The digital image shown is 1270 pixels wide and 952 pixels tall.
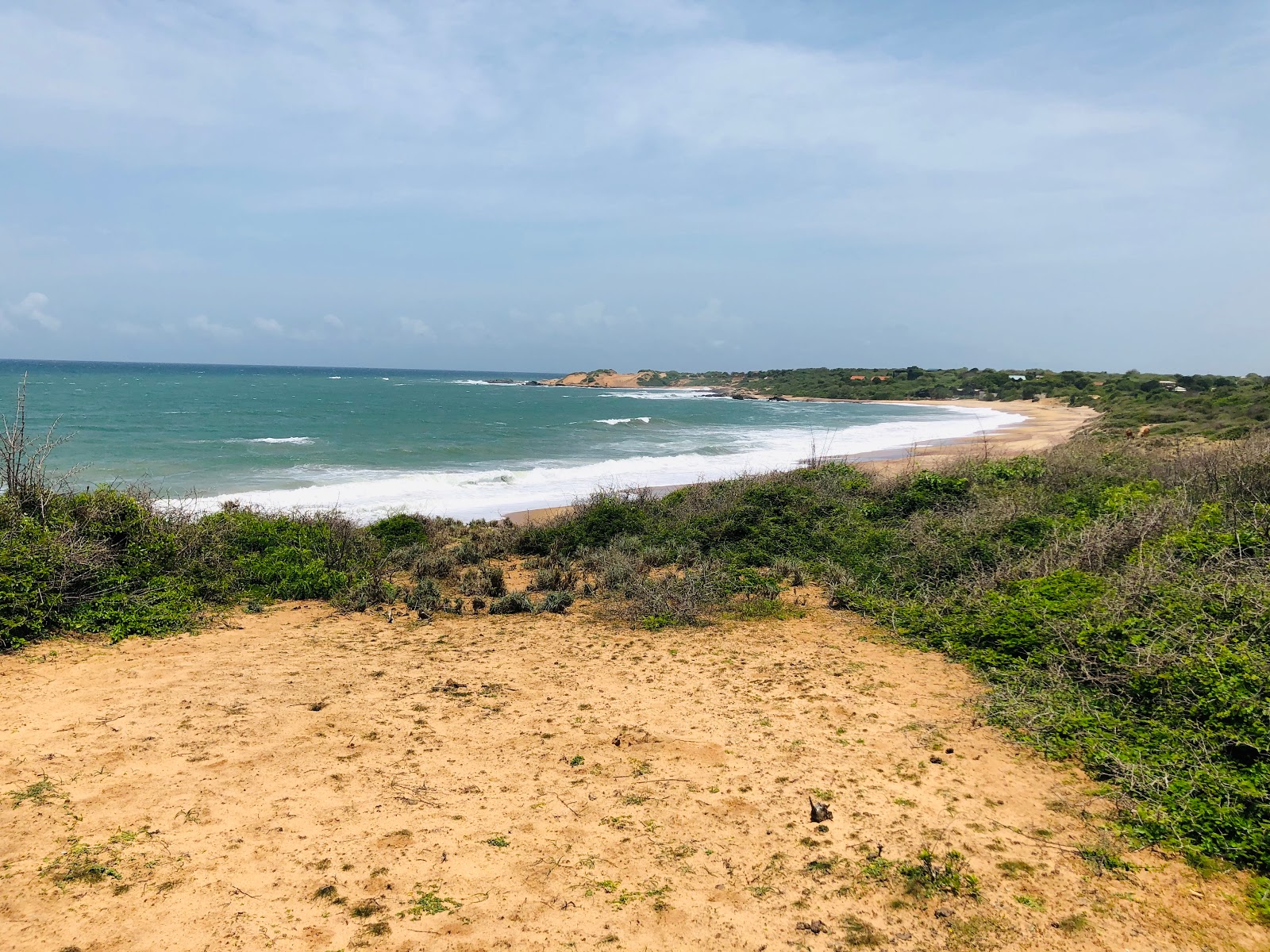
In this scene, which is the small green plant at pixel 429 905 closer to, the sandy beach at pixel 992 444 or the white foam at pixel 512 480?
the sandy beach at pixel 992 444

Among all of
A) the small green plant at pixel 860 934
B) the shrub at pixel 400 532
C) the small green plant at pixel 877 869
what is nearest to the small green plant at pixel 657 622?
the small green plant at pixel 877 869

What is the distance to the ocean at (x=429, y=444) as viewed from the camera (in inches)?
795

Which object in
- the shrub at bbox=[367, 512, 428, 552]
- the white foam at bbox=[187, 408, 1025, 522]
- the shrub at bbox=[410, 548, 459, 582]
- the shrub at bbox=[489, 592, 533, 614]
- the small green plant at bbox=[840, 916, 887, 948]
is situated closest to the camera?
the small green plant at bbox=[840, 916, 887, 948]

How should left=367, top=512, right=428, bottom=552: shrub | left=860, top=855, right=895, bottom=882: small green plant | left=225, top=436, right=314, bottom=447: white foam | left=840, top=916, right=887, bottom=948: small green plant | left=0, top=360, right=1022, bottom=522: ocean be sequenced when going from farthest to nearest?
left=225, top=436, right=314, bottom=447: white foam, left=0, top=360, right=1022, bottom=522: ocean, left=367, top=512, right=428, bottom=552: shrub, left=860, top=855, right=895, bottom=882: small green plant, left=840, top=916, right=887, bottom=948: small green plant

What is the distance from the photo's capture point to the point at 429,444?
32250mm

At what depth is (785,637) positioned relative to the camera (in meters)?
7.54

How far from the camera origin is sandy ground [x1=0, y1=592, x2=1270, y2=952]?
339cm

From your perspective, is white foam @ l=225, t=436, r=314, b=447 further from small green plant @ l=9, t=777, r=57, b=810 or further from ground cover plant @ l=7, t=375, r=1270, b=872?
small green plant @ l=9, t=777, r=57, b=810

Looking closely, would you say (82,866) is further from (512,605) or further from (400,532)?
(400,532)

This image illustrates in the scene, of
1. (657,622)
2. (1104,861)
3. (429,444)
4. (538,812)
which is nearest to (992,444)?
(429,444)

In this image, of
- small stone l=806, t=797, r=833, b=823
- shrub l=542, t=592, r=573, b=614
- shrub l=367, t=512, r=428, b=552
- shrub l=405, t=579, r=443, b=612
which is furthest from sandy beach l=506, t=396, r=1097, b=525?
small stone l=806, t=797, r=833, b=823

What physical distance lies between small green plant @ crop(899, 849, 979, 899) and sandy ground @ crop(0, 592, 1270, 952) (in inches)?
2.3

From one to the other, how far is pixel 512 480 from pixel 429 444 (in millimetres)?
11381

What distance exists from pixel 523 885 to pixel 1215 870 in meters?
3.57
